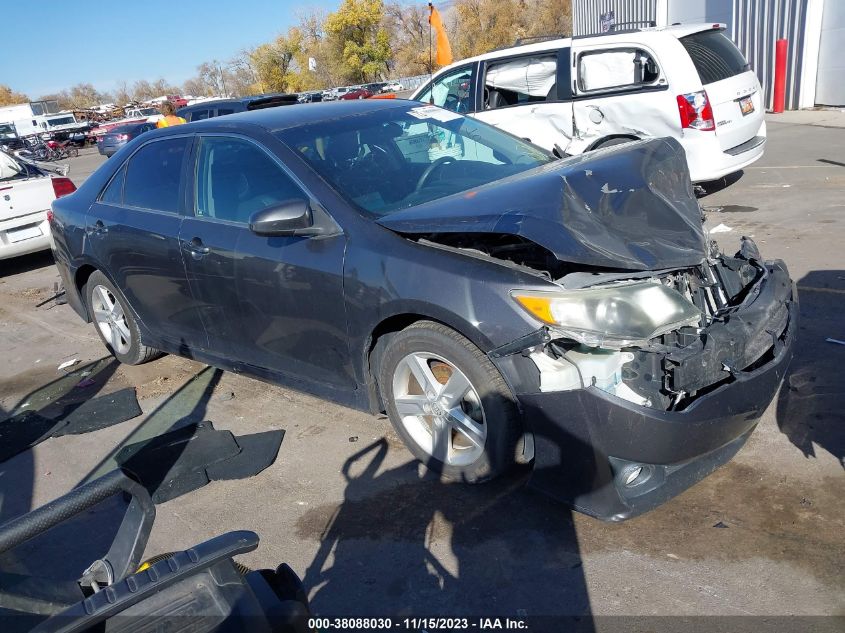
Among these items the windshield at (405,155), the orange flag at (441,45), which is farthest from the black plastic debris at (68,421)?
the orange flag at (441,45)

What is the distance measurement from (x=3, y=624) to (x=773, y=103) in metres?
18.7

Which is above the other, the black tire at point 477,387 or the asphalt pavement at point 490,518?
the black tire at point 477,387

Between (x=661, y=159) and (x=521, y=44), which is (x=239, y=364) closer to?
(x=661, y=159)

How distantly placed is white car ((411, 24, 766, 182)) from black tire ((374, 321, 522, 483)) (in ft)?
16.3

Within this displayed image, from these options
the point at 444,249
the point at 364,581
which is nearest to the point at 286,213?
the point at 444,249

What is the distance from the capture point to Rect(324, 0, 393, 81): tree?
61.2 m

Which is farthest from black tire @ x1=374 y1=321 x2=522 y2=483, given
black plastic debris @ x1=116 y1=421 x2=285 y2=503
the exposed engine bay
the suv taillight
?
the suv taillight

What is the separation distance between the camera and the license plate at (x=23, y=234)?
8.85 m

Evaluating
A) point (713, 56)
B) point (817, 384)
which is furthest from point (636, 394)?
point (713, 56)

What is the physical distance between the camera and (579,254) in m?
2.93

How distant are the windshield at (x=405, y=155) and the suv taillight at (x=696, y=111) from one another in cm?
387

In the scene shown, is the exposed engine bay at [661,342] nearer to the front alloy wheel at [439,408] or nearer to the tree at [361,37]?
Result: the front alloy wheel at [439,408]

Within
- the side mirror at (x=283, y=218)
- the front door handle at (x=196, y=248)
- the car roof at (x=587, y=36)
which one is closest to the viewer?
the side mirror at (x=283, y=218)

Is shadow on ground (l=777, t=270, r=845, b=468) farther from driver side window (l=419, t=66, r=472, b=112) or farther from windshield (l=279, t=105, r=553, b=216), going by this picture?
driver side window (l=419, t=66, r=472, b=112)
